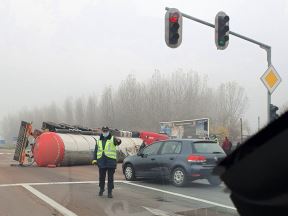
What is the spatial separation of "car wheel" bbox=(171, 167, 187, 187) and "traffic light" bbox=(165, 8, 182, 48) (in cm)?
450

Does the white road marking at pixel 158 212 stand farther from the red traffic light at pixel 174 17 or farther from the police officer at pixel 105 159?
the red traffic light at pixel 174 17

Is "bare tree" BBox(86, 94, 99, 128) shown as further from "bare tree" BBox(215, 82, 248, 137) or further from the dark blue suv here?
the dark blue suv

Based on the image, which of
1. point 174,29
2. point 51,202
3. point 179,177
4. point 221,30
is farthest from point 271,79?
point 51,202

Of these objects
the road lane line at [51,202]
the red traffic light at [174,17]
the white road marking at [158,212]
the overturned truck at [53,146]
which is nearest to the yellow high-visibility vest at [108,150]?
the road lane line at [51,202]

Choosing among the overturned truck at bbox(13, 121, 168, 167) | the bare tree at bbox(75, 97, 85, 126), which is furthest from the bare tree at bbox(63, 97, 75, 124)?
the overturned truck at bbox(13, 121, 168, 167)

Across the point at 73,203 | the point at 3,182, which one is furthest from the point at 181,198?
the point at 3,182

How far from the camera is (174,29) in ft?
52.0

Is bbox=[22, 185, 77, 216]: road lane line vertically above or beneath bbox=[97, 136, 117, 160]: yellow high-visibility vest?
beneath

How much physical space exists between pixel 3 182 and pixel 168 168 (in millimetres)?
5113

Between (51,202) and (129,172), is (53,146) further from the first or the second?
(51,202)

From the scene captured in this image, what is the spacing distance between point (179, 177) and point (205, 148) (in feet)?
3.86

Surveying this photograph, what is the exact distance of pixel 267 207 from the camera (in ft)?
6.95

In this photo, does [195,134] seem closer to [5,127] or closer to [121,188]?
[121,188]

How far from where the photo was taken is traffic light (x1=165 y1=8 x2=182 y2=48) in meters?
15.8
